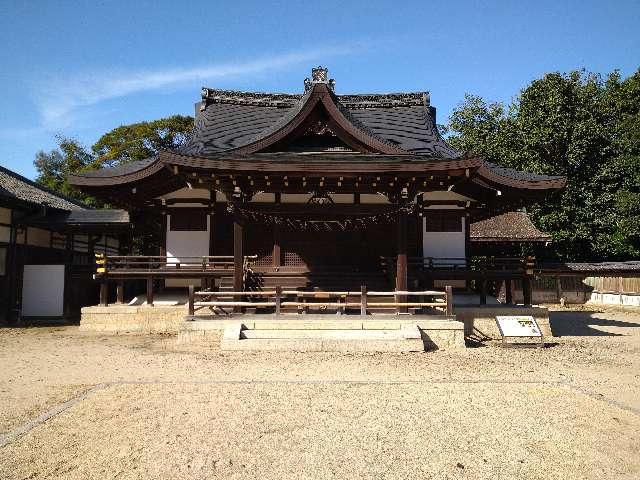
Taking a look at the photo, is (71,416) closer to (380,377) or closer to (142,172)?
(380,377)

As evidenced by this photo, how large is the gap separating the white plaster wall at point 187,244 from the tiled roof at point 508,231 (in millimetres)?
16029

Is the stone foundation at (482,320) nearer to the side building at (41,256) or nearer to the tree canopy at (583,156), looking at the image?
the side building at (41,256)

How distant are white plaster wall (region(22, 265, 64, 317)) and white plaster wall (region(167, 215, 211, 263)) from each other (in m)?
5.74

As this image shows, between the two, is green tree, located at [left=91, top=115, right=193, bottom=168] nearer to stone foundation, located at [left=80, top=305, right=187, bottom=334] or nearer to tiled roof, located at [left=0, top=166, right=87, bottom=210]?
tiled roof, located at [left=0, top=166, right=87, bottom=210]

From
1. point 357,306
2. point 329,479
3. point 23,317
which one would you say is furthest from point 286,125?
point 23,317

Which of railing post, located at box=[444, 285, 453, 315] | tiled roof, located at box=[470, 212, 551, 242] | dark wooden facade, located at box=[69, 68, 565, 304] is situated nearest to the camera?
railing post, located at box=[444, 285, 453, 315]

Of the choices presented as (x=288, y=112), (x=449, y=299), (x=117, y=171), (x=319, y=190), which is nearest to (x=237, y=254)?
(x=319, y=190)

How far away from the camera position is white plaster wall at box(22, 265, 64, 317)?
1838 centimetres


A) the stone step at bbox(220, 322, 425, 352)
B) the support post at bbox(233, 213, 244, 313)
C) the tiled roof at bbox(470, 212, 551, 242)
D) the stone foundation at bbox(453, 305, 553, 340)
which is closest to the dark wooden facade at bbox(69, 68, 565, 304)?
the support post at bbox(233, 213, 244, 313)

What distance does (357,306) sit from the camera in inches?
501

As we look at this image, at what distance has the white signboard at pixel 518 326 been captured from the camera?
12.4 m

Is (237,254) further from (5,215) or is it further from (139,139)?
(139,139)

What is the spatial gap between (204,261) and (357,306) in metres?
5.74

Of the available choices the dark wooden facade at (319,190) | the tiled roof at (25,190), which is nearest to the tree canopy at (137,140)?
the tiled roof at (25,190)
